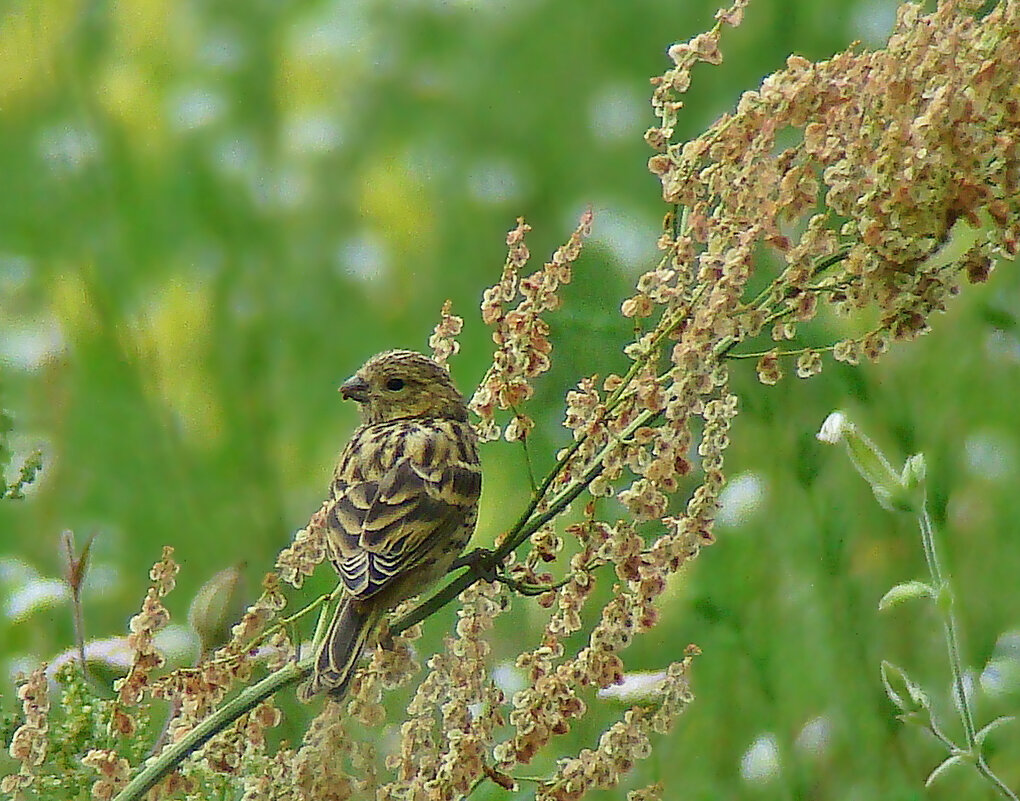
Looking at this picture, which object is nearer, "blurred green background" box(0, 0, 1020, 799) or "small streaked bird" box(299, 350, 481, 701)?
"small streaked bird" box(299, 350, 481, 701)

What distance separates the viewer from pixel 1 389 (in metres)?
0.51

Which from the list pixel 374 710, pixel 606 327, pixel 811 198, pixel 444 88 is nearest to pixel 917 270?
pixel 811 198

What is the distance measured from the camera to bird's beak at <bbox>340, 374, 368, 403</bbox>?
2.38ft

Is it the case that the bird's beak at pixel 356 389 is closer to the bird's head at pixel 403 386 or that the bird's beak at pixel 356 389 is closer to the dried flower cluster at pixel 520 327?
the bird's head at pixel 403 386

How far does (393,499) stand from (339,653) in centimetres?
15

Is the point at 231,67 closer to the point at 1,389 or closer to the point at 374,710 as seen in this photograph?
the point at 1,389

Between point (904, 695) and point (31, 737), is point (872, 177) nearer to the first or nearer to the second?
point (904, 695)

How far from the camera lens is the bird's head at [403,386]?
748 millimetres

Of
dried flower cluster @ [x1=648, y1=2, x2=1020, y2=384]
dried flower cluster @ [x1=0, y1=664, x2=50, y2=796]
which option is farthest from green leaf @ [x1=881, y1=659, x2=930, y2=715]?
dried flower cluster @ [x1=0, y1=664, x2=50, y2=796]

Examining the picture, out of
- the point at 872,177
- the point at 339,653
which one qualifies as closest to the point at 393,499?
the point at 339,653

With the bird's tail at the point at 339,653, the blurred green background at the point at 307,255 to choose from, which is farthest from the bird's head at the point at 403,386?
the bird's tail at the point at 339,653

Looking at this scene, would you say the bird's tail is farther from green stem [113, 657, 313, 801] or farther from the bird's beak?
the bird's beak

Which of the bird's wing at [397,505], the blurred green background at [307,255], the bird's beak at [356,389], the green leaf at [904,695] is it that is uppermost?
the blurred green background at [307,255]

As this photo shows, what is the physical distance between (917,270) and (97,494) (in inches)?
A: 33.6
